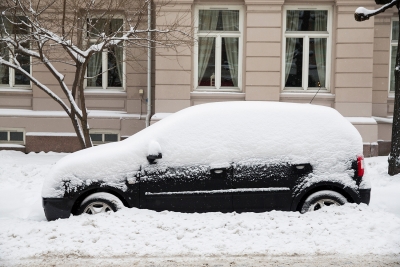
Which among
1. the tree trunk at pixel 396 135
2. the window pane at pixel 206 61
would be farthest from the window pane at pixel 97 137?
the tree trunk at pixel 396 135

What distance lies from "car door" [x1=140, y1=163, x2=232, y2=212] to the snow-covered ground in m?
0.16

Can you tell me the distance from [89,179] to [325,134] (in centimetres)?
339

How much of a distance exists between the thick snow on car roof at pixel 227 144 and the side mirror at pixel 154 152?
0.02m

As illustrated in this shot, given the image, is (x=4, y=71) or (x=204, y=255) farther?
(x=4, y=71)

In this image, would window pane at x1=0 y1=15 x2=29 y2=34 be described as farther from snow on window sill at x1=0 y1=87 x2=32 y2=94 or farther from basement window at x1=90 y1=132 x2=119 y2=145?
basement window at x1=90 y1=132 x2=119 y2=145

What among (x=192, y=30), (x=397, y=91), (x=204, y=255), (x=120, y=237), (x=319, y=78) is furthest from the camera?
(x=319, y=78)

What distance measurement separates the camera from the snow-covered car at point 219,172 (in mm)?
6969

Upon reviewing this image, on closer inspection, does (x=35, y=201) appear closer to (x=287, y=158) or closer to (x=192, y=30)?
(x=287, y=158)

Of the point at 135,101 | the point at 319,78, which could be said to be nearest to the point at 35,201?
the point at 135,101

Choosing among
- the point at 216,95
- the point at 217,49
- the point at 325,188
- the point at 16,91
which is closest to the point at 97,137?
the point at 16,91

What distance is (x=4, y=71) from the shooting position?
50.9 ft

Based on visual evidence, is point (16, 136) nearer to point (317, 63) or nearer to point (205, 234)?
point (317, 63)

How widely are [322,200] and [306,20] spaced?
8695 mm

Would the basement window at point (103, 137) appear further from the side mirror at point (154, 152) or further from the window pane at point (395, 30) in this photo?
the window pane at point (395, 30)
